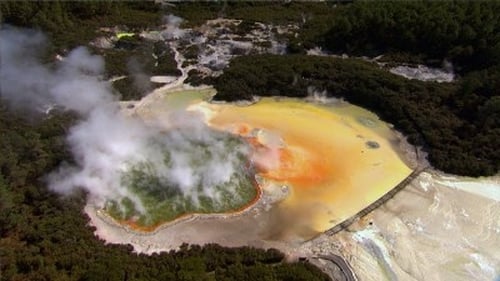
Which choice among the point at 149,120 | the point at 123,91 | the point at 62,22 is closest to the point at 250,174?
the point at 149,120

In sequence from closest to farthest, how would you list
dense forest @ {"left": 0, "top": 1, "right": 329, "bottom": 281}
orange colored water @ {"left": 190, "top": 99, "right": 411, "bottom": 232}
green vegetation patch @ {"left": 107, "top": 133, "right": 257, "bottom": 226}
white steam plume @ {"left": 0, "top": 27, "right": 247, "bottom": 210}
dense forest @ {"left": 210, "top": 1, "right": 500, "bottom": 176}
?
1. dense forest @ {"left": 0, "top": 1, "right": 329, "bottom": 281}
2. green vegetation patch @ {"left": 107, "top": 133, "right": 257, "bottom": 226}
3. white steam plume @ {"left": 0, "top": 27, "right": 247, "bottom": 210}
4. orange colored water @ {"left": 190, "top": 99, "right": 411, "bottom": 232}
5. dense forest @ {"left": 210, "top": 1, "right": 500, "bottom": 176}

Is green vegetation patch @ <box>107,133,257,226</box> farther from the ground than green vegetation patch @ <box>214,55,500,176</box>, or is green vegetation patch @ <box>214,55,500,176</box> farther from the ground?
green vegetation patch @ <box>214,55,500,176</box>

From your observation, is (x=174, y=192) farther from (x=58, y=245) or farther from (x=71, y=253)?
(x=58, y=245)

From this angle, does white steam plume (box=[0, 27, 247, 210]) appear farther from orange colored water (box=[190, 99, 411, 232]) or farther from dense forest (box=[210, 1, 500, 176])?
dense forest (box=[210, 1, 500, 176])

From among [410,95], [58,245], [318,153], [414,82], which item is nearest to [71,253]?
[58,245]

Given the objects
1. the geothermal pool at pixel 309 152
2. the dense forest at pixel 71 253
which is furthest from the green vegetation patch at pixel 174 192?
the dense forest at pixel 71 253

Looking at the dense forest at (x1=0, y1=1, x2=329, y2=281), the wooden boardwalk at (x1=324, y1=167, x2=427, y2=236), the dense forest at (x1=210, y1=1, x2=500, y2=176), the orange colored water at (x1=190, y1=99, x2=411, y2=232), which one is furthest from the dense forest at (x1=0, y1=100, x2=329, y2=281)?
the dense forest at (x1=210, y1=1, x2=500, y2=176)

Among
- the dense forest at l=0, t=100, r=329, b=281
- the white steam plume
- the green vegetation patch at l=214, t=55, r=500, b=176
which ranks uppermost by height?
the green vegetation patch at l=214, t=55, r=500, b=176
